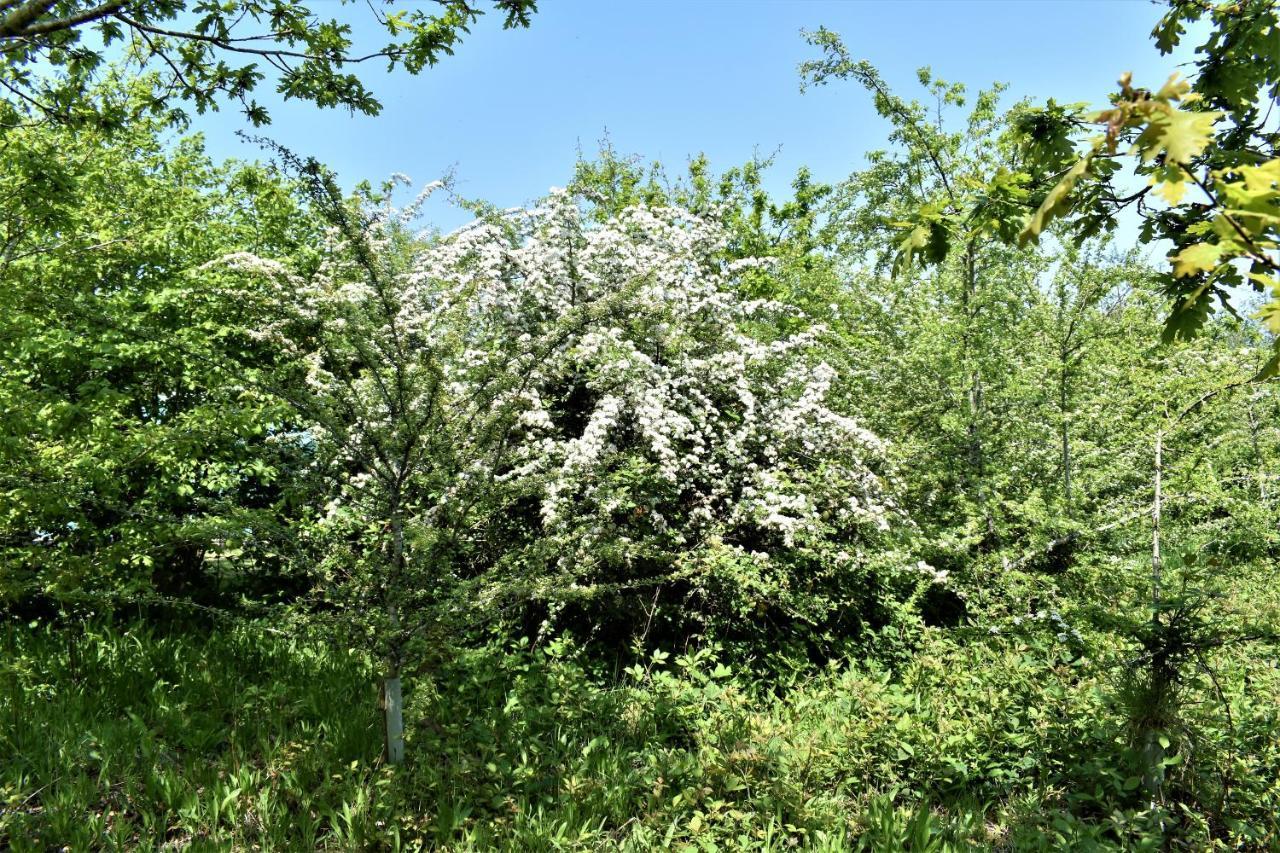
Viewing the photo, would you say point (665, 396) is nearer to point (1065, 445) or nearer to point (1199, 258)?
point (1065, 445)

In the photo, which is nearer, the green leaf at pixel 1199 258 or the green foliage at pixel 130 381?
the green leaf at pixel 1199 258

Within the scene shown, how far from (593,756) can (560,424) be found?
3246 mm

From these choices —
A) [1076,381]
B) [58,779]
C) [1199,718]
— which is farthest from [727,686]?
[1076,381]

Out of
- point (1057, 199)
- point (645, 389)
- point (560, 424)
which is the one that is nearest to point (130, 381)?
point (560, 424)

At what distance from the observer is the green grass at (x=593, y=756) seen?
316cm

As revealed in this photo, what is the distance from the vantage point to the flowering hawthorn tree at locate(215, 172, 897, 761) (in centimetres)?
346

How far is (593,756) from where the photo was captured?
12.5ft

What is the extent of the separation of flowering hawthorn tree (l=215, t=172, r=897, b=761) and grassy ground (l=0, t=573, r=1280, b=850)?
578mm

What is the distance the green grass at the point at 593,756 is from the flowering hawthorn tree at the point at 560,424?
22.5 inches

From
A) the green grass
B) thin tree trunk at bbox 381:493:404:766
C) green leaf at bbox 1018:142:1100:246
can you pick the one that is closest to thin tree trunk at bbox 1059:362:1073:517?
A: the green grass

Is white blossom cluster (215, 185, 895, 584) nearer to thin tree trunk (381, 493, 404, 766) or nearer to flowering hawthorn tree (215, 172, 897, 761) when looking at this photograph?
flowering hawthorn tree (215, 172, 897, 761)

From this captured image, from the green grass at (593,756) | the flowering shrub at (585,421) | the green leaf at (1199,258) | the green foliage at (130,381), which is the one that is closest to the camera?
the green leaf at (1199,258)

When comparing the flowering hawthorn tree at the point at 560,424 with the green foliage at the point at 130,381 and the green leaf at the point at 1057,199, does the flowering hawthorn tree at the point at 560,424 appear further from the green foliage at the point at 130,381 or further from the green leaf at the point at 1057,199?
the green leaf at the point at 1057,199

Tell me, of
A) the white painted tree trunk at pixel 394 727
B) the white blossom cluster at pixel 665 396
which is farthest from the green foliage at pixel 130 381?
the white blossom cluster at pixel 665 396
